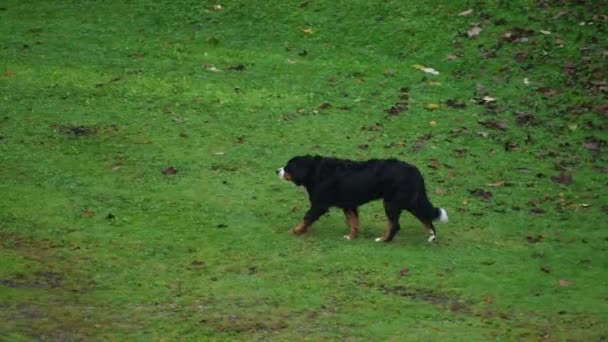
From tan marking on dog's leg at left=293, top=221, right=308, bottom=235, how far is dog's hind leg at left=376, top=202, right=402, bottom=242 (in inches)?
47.6

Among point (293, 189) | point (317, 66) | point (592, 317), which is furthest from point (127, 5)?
point (592, 317)

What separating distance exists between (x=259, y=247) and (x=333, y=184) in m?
1.43

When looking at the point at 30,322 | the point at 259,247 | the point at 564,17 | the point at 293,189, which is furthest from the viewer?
the point at 564,17

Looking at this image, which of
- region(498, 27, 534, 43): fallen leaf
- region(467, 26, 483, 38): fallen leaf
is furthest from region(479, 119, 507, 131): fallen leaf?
region(467, 26, 483, 38): fallen leaf

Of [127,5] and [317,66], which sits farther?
[127,5]

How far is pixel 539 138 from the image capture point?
1936cm

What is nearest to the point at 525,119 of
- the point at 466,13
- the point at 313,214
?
the point at 466,13

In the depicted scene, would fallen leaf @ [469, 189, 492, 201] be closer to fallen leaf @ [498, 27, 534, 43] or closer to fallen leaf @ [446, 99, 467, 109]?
fallen leaf @ [446, 99, 467, 109]

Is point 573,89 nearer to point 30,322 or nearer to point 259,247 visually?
point 259,247

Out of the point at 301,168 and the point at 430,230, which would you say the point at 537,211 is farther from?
the point at 301,168

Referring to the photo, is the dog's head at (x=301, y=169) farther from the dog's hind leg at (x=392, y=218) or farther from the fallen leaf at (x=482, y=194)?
the fallen leaf at (x=482, y=194)

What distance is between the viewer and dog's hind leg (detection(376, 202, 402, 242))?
14.8 metres

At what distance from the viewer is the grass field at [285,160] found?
1277cm

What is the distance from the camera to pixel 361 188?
14961 millimetres
